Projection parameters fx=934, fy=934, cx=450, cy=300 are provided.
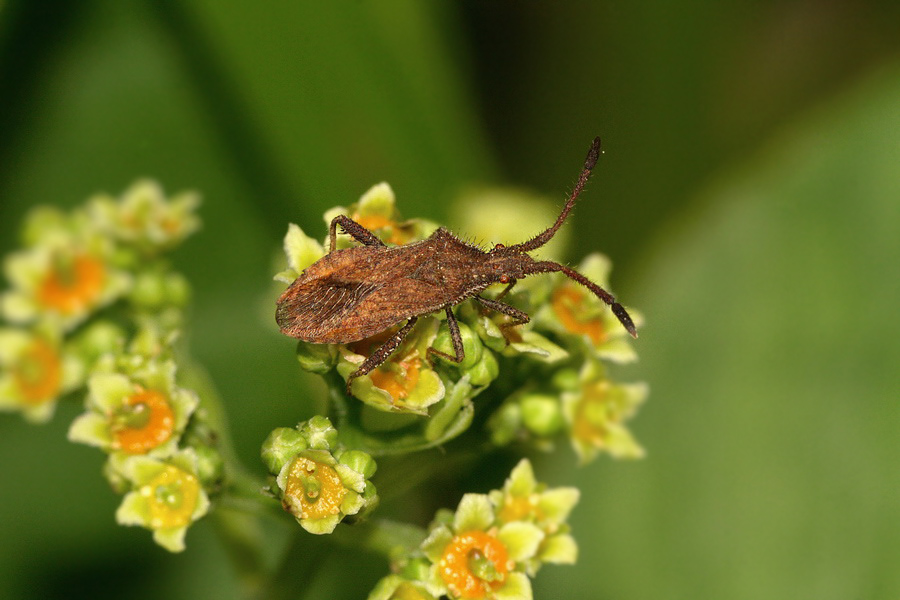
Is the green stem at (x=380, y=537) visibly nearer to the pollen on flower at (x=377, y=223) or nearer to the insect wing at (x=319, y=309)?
the insect wing at (x=319, y=309)

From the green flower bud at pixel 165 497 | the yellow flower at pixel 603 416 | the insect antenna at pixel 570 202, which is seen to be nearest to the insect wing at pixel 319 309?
the green flower bud at pixel 165 497

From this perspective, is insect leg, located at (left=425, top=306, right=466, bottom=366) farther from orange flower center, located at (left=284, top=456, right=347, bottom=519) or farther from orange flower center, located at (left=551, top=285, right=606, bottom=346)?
orange flower center, located at (left=551, top=285, right=606, bottom=346)

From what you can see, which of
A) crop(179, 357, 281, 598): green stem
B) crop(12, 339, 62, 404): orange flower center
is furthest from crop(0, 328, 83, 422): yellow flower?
crop(179, 357, 281, 598): green stem

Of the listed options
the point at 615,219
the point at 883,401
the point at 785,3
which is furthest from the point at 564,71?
the point at 883,401

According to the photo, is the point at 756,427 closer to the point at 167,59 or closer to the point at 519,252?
the point at 519,252

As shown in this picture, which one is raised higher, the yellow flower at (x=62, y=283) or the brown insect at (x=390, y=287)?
the brown insect at (x=390, y=287)

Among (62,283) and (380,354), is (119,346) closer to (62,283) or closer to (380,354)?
(62,283)

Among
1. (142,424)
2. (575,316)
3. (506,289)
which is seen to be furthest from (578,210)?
(142,424)
